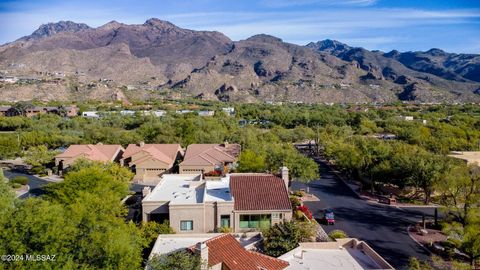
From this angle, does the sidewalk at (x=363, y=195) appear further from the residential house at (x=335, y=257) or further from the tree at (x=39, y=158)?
the tree at (x=39, y=158)

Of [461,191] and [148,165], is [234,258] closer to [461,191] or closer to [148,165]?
[461,191]

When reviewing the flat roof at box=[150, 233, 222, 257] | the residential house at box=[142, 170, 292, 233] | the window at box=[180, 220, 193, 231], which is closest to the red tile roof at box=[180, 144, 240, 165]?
the residential house at box=[142, 170, 292, 233]

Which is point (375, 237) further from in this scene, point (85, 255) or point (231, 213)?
point (85, 255)

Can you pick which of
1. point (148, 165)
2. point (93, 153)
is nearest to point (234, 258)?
point (148, 165)

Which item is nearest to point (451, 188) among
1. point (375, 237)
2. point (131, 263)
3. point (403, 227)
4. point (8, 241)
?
point (403, 227)

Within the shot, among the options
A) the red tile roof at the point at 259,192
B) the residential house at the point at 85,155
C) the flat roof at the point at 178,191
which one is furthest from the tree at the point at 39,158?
the red tile roof at the point at 259,192
